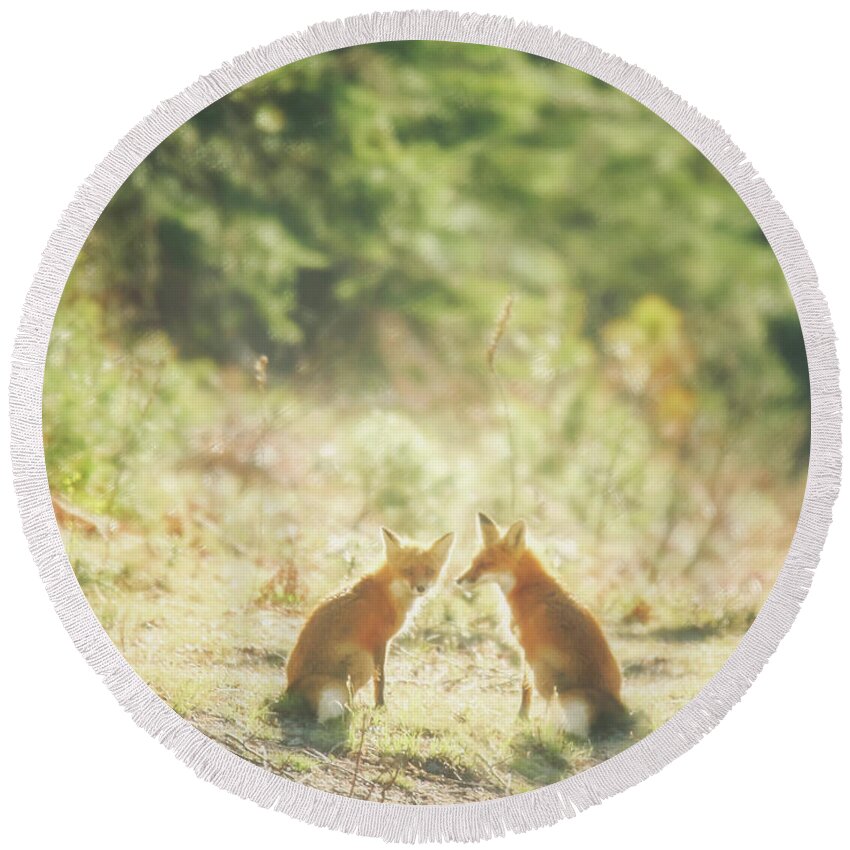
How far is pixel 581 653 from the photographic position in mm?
2262

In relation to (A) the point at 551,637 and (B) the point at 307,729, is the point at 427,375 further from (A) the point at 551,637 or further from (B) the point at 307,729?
(B) the point at 307,729

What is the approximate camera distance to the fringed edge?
2.28m

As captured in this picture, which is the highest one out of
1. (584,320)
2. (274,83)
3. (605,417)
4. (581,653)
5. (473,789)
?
(274,83)

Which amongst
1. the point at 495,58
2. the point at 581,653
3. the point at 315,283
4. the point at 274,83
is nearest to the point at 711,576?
the point at 581,653

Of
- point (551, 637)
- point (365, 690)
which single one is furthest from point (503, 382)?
point (365, 690)

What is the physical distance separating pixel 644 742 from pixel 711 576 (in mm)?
365

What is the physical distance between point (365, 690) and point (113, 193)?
1.14 meters

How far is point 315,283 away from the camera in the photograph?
2.28 metres

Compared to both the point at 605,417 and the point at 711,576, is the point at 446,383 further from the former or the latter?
the point at 711,576

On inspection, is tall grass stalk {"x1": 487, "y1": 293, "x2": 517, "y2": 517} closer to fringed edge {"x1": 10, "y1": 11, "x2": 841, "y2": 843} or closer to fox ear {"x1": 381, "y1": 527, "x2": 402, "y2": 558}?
fox ear {"x1": 381, "y1": 527, "x2": 402, "y2": 558}

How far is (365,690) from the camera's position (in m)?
2.27

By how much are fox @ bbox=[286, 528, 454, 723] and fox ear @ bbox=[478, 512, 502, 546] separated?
0.29 ft

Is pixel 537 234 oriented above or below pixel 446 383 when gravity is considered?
above

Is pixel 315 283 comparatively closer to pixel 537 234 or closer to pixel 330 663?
pixel 537 234
